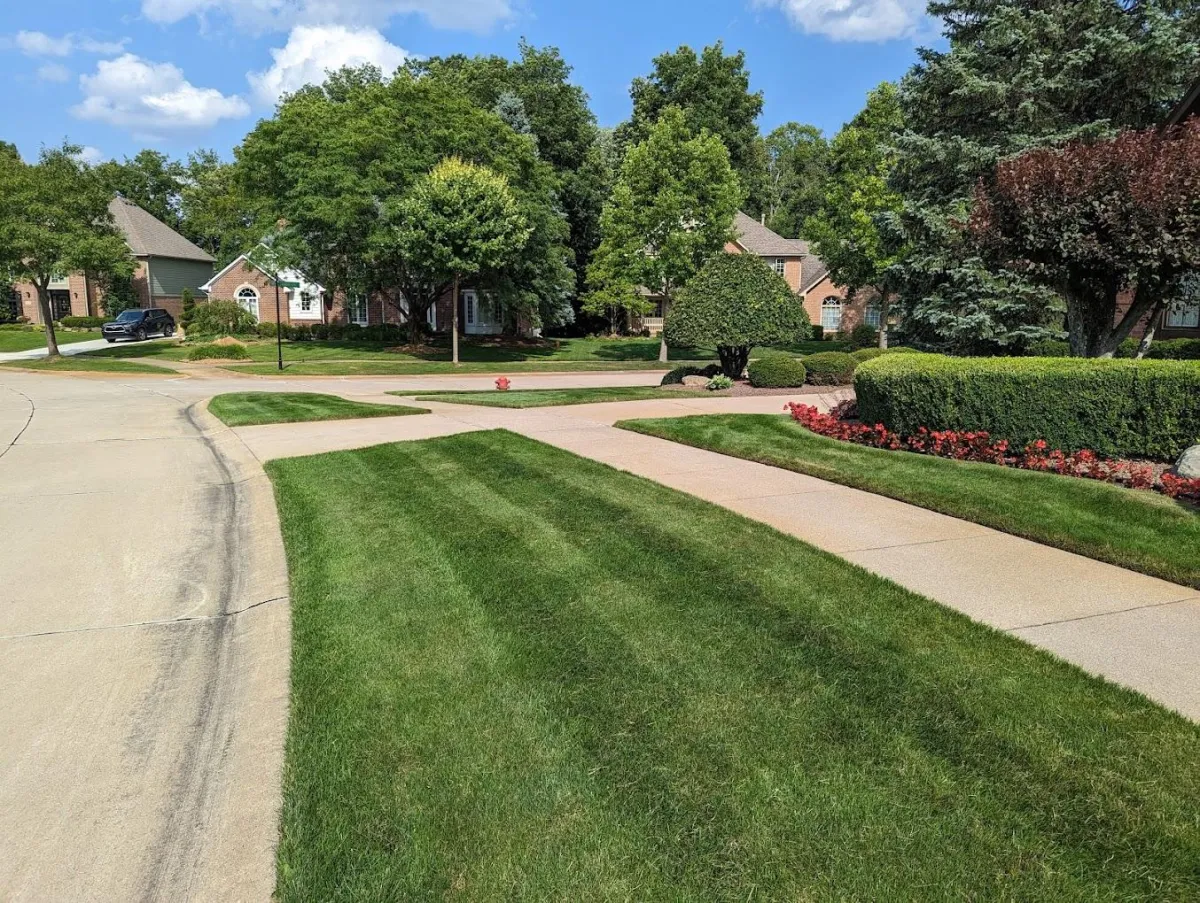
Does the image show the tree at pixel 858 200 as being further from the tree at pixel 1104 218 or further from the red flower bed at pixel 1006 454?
the red flower bed at pixel 1006 454

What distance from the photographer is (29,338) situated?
39.4 meters

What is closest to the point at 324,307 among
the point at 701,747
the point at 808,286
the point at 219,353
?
the point at 219,353

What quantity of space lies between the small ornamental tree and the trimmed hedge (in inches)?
308

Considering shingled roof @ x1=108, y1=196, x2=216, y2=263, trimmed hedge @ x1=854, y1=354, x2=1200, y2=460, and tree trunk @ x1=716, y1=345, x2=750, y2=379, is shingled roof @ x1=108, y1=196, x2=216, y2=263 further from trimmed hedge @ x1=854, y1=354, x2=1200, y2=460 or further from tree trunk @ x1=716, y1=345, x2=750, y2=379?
trimmed hedge @ x1=854, y1=354, x2=1200, y2=460

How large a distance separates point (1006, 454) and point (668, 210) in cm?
2280

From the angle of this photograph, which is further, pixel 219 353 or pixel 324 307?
pixel 324 307

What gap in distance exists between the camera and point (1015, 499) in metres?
6.70

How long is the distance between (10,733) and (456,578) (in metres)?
2.49

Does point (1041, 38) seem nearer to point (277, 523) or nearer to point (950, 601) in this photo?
point (950, 601)

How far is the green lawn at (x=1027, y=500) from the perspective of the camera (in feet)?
18.2

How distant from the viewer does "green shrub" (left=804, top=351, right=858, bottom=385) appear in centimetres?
1903

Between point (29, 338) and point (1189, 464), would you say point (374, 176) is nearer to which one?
point (29, 338)

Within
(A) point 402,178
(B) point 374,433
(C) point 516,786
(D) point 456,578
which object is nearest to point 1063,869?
(C) point 516,786

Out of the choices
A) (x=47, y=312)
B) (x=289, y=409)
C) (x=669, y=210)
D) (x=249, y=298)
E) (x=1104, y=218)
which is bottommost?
(x=289, y=409)
